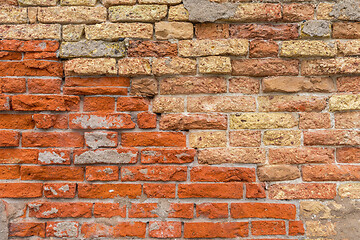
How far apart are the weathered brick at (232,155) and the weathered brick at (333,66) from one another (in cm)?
53

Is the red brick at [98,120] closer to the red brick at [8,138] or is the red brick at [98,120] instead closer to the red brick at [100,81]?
the red brick at [100,81]

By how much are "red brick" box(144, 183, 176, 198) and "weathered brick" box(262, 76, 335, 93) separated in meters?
0.75

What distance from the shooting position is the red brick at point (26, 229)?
4.30 ft

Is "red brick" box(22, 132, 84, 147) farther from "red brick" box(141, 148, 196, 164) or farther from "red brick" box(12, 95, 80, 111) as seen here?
"red brick" box(141, 148, 196, 164)

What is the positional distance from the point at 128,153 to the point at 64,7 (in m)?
0.89

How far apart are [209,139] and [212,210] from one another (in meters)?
0.38

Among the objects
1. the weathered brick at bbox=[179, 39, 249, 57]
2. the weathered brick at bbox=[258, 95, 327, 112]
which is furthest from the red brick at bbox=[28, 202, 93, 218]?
the weathered brick at bbox=[258, 95, 327, 112]

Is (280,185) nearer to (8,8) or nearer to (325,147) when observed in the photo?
(325,147)

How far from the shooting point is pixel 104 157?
1335 mm

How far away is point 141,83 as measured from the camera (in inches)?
53.8

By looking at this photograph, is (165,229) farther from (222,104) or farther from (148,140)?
(222,104)

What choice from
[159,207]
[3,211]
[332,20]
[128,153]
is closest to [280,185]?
[159,207]

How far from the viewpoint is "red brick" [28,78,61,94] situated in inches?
53.4

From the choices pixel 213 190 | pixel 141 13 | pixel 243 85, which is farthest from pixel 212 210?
pixel 141 13
